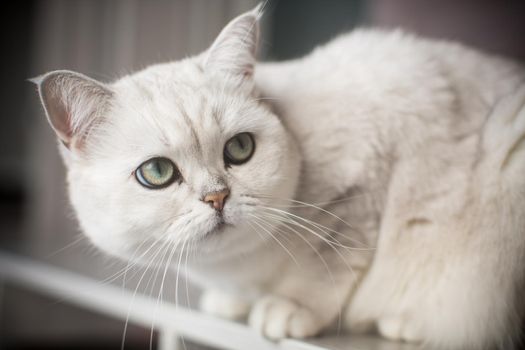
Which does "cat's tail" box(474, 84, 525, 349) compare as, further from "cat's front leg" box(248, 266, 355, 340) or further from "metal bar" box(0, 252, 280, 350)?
"metal bar" box(0, 252, 280, 350)

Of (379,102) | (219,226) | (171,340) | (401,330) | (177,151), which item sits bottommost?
(171,340)

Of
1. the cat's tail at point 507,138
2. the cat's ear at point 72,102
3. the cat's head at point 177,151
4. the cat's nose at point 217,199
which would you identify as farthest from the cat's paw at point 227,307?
the cat's tail at point 507,138

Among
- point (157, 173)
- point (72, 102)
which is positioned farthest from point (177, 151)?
point (72, 102)

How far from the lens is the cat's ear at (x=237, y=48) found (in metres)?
0.86

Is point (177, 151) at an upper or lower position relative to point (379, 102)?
lower

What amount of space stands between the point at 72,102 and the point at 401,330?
2.42 ft

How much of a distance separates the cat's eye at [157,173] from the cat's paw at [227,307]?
0.37m

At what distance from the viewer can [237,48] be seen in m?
0.89

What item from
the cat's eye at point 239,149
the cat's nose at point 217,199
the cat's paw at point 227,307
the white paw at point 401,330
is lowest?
the cat's paw at point 227,307

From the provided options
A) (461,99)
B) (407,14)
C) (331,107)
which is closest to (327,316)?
(331,107)

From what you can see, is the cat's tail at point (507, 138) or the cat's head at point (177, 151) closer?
the cat's head at point (177, 151)

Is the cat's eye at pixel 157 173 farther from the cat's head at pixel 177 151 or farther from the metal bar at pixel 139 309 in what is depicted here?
the metal bar at pixel 139 309

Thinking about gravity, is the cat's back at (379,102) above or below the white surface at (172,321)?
above

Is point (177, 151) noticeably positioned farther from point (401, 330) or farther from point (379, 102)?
point (401, 330)
